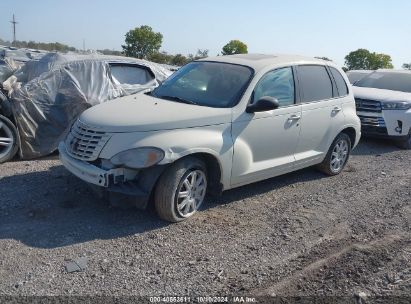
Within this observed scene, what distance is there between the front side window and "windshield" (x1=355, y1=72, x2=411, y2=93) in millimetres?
5808

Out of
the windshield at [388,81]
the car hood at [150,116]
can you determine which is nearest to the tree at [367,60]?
the windshield at [388,81]

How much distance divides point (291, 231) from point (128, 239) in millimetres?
1774

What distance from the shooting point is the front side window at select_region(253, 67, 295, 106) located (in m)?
5.22

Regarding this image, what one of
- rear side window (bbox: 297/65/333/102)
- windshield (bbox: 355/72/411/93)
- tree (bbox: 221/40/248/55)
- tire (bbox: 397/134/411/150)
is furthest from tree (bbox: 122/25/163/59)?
rear side window (bbox: 297/65/333/102)

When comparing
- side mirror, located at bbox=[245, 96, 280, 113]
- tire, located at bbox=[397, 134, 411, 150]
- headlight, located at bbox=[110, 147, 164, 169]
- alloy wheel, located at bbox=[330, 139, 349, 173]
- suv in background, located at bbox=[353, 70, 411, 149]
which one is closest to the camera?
headlight, located at bbox=[110, 147, 164, 169]

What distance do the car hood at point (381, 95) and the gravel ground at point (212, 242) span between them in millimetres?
3679

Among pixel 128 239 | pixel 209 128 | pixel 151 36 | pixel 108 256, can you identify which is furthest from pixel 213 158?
pixel 151 36

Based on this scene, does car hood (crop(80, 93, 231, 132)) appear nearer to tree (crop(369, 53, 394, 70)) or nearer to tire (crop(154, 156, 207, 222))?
tire (crop(154, 156, 207, 222))

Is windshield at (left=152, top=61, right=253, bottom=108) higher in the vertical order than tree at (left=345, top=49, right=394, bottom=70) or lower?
higher

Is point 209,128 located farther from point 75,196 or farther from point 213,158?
point 75,196

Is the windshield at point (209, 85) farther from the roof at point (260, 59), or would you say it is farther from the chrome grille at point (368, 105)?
the chrome grille at point (368, 105)

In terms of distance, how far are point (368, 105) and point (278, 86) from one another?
471 cm

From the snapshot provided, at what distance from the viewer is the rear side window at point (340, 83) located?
654 centimetres

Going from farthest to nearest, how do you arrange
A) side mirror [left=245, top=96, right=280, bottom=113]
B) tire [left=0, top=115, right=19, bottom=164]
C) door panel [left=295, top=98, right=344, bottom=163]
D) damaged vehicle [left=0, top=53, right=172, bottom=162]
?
damaged vehicle [left=0, top=53, right=172, bottom=162] → tire [left=0, top=115, right=19, bottom=164] → door panel [left=295, top=98, right=344, bottom=163] → side mirror [left=245, top=96, right=280, bottom=113]
